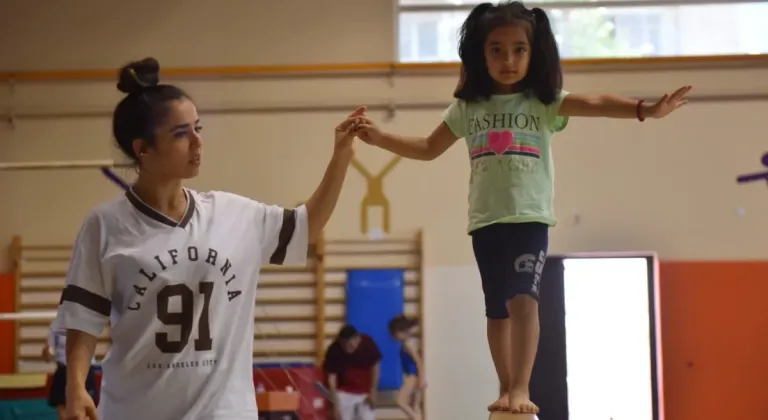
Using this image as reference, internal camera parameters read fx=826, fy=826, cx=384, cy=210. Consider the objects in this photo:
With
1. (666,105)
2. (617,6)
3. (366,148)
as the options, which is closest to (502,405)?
(666,105)

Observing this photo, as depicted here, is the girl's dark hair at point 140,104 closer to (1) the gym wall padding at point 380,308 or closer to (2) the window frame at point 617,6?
(1) the gym wall padding at point 380,308

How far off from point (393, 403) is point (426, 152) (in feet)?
10.9

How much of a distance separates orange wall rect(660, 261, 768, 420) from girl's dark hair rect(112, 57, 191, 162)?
13.7 feet

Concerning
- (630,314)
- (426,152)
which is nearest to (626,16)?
(630,314)

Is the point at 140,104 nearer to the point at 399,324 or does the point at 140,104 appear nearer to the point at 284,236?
the point at 284,236

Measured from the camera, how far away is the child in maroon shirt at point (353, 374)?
5137mm

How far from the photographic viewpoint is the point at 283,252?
1.95 m

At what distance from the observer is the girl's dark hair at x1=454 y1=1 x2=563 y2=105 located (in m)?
2.09

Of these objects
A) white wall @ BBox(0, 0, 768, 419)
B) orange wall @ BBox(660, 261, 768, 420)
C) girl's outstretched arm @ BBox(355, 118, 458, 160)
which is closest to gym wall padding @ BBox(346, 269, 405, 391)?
white wall @ BBox(0, 0, 768, 419)

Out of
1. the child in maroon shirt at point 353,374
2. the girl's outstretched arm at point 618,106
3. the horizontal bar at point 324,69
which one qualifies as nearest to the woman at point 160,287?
the girl's outstretched arm at point 618,106

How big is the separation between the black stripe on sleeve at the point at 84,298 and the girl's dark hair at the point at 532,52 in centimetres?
103

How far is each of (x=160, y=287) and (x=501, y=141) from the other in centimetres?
90

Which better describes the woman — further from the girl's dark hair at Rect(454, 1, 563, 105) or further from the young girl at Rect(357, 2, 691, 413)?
the girl's dark hair at Rect(454, 1, 563, 105)

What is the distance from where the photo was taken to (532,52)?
211cm
